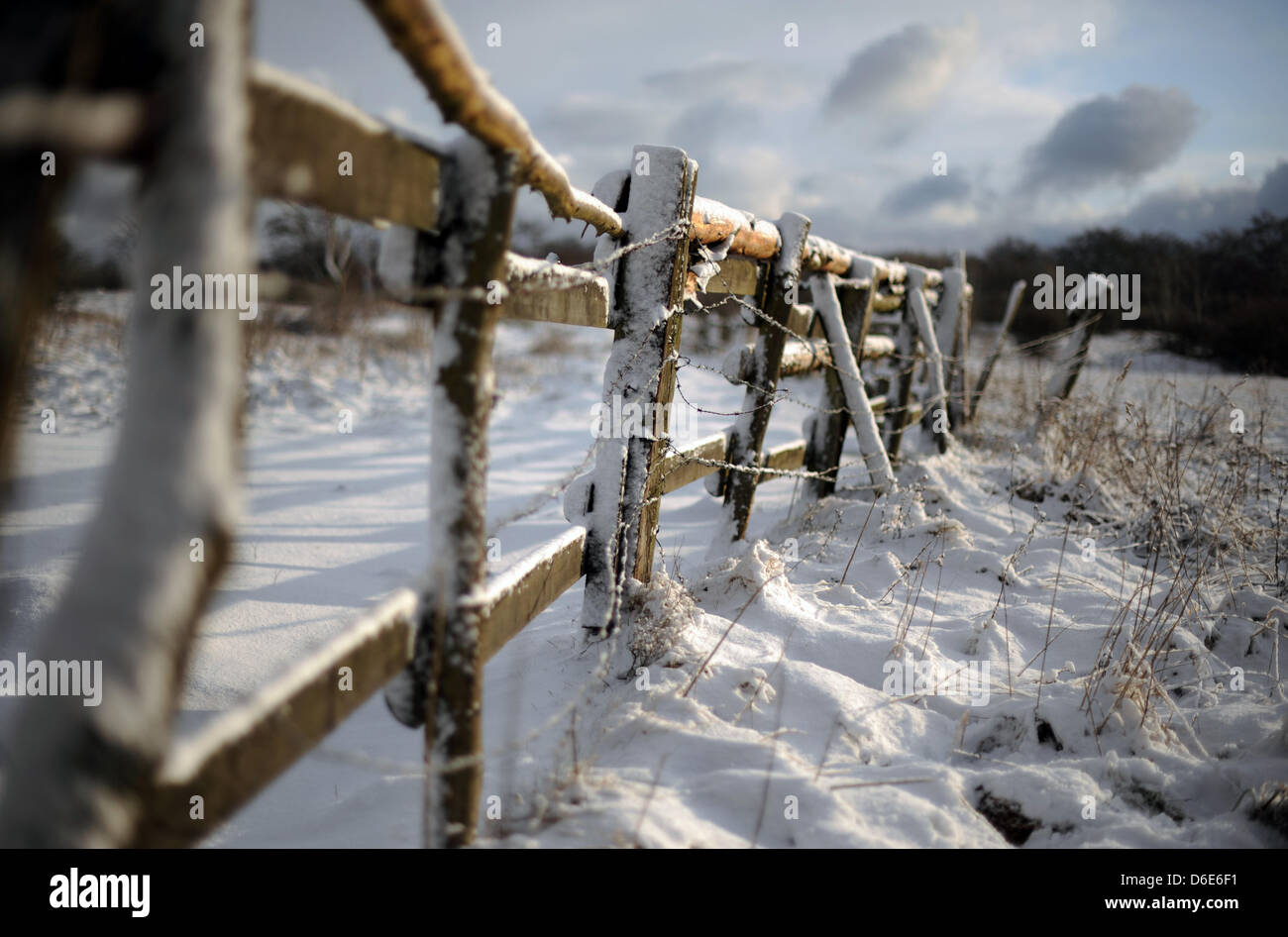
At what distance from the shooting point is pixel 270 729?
0.97 metres

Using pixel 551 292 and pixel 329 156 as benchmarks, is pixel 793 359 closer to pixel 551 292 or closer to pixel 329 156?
pixel 551 292

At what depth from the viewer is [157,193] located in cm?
68

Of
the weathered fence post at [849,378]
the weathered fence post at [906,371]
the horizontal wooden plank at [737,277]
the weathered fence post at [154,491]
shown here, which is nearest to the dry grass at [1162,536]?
the weathered fence post at [906,371]

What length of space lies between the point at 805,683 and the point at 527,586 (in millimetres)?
1017

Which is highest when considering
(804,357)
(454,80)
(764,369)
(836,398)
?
(454,80)

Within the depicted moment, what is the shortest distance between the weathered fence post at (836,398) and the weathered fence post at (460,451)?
3.31m

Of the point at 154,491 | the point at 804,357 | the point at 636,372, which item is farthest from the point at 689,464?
the point at 154,491

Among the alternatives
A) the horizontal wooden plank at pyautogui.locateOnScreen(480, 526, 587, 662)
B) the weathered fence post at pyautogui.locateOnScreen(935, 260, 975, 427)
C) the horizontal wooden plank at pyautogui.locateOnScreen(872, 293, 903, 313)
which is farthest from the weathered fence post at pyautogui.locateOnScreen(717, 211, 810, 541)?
the weathered fence post at pyautogui.locateOnScreen(935, 260, 975, 427)

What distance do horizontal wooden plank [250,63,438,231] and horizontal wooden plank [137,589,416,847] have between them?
661 millimetres

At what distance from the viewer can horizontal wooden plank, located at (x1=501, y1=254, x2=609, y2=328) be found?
1530mm

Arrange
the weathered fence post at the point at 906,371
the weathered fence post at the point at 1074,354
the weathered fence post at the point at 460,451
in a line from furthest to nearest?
the weathered fence post at the point at 1074,354 < the weathered fence post at the point at 906,371 < the weathered fence post at the point at 460,451

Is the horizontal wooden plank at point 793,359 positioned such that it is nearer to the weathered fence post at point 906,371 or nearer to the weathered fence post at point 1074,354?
the weathered fence post at point 906,371

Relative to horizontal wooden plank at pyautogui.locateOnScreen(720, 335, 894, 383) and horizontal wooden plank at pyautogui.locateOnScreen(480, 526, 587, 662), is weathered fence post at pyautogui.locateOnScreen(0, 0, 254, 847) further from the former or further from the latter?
horizontal wooden plank at pyautogui.locateOnScreen(720, 335, 894, 383)

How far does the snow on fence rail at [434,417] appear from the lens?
674mm
